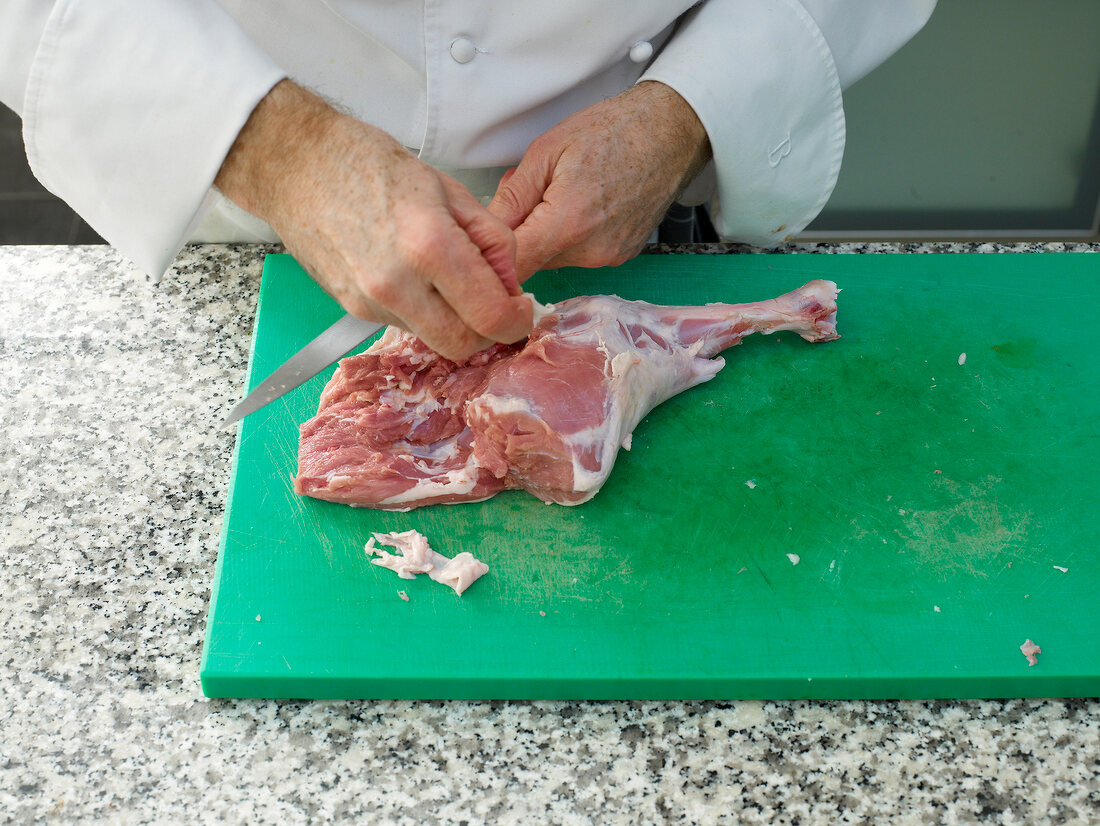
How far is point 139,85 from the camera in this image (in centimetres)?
179

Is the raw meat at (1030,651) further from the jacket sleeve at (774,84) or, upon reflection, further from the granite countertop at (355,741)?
the jacket sleeve at (774,84)

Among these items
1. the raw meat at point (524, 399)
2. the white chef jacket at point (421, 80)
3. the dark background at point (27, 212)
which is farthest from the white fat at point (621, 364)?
the dark background at point (27, 212)

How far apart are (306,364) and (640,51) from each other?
1024mm

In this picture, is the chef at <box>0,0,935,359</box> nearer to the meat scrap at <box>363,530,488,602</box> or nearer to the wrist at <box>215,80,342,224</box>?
the wrist at <box>215,80,342,224</box>

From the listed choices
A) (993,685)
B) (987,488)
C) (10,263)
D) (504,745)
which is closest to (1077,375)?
(987,488)

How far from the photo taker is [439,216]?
159 cm

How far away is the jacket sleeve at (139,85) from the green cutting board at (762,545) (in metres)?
0.50

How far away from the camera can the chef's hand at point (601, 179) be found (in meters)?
2.00

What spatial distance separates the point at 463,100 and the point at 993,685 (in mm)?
1550

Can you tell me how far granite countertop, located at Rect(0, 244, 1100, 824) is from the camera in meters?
1.52

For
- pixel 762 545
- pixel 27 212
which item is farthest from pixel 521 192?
pixel 27 212

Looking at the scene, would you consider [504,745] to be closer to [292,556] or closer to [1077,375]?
[292,556]

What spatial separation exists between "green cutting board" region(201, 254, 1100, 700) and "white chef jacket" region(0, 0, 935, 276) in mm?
374

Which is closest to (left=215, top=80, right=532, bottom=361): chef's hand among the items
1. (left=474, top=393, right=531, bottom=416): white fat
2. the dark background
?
(left=474, top=393, right=531, bottom=416): white fat
